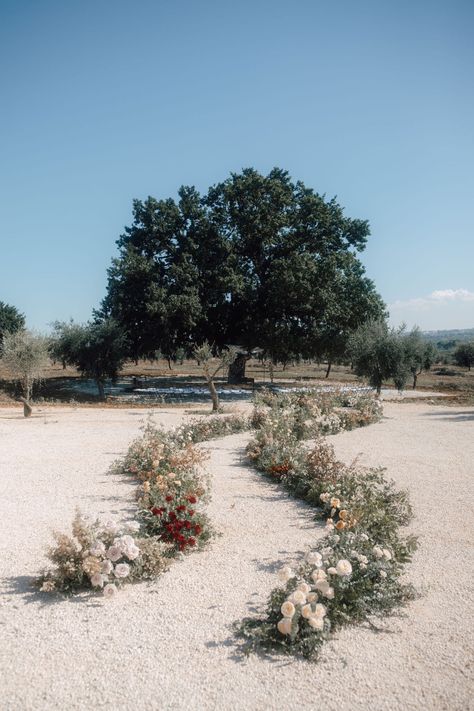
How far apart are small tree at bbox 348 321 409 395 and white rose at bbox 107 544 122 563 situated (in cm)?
1989

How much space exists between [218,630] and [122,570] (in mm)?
1156

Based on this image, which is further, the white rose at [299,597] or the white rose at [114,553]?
the white rose at [114,553]

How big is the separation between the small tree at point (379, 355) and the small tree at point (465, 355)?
43.1 meters

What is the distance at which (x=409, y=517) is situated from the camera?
7219 mm

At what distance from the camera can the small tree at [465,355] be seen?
61781 millimetres

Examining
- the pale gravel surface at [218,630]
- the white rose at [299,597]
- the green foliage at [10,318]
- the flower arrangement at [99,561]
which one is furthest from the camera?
the green foliage at [10,318]

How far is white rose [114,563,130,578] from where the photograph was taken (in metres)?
5.02

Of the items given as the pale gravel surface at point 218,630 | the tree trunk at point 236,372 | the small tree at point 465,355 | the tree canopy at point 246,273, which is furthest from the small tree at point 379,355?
the small tree at point 465,355

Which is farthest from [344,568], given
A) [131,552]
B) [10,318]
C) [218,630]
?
[10,318]

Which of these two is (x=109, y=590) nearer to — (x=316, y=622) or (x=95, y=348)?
(x=316, y=622)

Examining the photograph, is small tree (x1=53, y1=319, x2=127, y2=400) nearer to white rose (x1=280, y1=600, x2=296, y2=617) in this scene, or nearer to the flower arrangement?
the flower arrangement

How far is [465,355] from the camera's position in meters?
62.7

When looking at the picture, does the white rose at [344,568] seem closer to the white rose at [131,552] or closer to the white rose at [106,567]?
the white rose at [131,552]

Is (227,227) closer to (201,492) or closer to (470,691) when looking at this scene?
(201,492)
